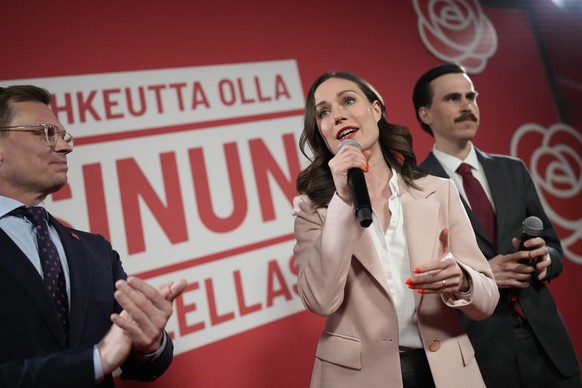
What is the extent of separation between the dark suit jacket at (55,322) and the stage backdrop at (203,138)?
23.1 inches

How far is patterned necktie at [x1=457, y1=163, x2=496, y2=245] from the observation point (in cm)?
202

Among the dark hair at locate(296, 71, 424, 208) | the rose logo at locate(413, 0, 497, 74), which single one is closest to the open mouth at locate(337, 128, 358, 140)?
the dark hair at locate(296, 71, 424, 208)

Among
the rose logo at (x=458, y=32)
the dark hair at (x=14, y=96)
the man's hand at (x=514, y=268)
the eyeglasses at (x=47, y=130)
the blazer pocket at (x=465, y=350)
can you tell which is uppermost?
the rose logo at (x=458, y=32)

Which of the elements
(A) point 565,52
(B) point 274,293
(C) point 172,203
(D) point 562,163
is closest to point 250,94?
(C) point 172,203

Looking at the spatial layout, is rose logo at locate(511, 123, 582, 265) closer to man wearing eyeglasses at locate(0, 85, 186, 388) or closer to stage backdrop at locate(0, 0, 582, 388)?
stage backdrop at locate(0, 0, 582, 388)

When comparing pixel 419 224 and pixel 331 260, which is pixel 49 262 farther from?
pixel 419 224

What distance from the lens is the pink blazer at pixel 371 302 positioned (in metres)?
1.32

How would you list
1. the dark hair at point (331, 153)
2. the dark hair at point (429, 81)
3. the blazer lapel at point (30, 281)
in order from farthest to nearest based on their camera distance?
1. the dark hair at point (429, 81)
2. the dark hair at point (331, 153)
3. the blazer lapel at point (30, 281)

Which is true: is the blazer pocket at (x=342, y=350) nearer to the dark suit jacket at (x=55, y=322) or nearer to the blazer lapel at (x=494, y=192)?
the dark suit jacket at (x=55, y=322)

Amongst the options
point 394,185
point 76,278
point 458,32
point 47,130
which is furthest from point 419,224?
point 458,32

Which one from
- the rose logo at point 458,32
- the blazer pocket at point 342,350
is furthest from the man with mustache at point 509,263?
the rose logo at point 458,32

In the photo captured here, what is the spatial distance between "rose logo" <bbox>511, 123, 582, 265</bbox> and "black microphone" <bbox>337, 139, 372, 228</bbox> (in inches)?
86.1

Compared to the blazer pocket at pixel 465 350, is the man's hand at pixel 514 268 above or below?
above

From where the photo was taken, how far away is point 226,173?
2.32 metres
